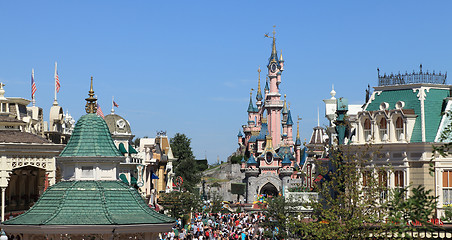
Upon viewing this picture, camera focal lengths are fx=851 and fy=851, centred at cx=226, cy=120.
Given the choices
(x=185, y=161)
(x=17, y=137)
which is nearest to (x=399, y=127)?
(x=17, y=137)

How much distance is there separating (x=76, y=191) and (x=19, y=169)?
19.4 meters

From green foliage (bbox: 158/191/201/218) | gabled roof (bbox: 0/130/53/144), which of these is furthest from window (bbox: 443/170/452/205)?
green foliage (bbox: 158/191/201/218)

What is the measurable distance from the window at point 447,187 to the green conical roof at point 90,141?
20.0 metres

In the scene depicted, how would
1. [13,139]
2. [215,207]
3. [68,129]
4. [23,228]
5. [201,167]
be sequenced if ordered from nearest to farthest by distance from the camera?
[23,228] → [13,139] → [68,129] → [215,207] → [201,167]

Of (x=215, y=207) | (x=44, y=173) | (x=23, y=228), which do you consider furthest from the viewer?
(x=215, y=207)

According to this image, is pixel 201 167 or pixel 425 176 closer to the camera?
pixel 425 176

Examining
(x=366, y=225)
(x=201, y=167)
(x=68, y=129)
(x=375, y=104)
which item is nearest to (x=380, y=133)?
(x=375, y=104)

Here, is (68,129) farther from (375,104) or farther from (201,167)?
(201,167)

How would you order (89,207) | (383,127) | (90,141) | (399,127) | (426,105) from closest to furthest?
(89,207), (90,141), (426,105), (399,127), (383,127)

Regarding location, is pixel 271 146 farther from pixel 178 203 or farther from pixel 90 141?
pixel 90 141

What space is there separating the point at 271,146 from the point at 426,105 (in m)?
92.6

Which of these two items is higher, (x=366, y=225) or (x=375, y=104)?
(x=375, y=104)

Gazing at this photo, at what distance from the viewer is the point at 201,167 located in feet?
562

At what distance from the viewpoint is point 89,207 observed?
18359mm
